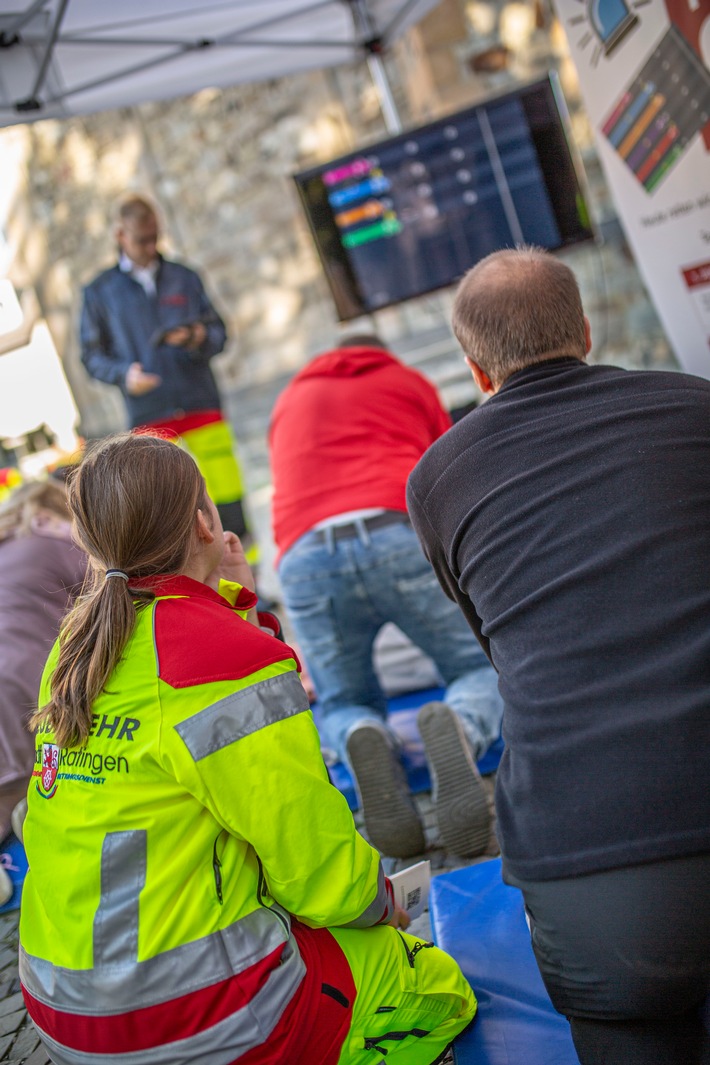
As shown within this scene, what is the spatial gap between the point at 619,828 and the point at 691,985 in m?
0.22

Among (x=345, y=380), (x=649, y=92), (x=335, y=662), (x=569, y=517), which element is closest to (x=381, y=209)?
(x=649, y=92)

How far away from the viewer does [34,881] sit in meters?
1.48

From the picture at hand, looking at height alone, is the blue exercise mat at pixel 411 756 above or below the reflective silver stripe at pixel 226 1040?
below

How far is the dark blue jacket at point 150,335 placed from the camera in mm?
4949

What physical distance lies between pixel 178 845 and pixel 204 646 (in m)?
0.28

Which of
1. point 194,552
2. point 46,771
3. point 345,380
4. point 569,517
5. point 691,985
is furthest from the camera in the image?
point 345,380

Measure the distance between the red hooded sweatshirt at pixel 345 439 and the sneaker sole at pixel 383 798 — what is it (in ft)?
2.12

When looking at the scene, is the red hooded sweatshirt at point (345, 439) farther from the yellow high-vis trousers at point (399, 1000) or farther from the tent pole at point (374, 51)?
the tent pole at point (374, 51)

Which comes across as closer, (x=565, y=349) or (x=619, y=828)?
(x=619, y=828)

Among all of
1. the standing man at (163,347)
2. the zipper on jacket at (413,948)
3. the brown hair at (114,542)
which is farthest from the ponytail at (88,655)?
the standing man at (163,347)

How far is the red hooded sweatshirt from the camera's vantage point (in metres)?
2.76

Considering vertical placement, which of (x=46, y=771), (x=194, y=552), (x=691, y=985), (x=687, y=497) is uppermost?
(x=194, y=552)

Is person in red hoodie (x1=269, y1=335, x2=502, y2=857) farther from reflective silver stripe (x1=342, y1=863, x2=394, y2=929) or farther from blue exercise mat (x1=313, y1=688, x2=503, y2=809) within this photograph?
reflective silver stripe (x1=342, y1=863, x2=394, y2=929)

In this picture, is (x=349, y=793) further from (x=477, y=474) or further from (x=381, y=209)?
(x=381, y=209)
